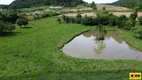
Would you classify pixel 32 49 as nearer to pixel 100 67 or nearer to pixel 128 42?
pixel 100 67

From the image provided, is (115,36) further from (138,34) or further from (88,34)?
(88,34)

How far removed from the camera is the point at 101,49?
32531 millimetres

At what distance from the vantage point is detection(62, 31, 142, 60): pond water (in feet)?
93.9

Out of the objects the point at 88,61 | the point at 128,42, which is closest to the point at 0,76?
the point at 88,61

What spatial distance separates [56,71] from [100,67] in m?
4.84

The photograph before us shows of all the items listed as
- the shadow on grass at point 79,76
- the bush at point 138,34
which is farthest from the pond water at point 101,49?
the shadow on grass at point 79,76

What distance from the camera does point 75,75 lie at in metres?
21.0

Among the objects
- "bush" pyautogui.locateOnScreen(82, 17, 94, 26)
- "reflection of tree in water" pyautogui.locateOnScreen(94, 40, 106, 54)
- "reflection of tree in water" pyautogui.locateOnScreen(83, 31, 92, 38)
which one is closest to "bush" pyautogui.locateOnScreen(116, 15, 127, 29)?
"bush" pyautogui.locateOnScreen(82, 17, 94, 26)

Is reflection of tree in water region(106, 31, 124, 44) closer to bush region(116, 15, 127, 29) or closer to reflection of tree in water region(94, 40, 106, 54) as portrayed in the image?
bush region(116, 15, 127, 29)

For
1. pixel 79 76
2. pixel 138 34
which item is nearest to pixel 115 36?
pixel 138 34

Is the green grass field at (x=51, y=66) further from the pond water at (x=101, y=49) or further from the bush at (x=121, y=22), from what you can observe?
the bush at (x=121, y=22)

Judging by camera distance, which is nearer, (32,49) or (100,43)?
(32,49)

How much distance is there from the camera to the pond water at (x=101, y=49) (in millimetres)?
28625

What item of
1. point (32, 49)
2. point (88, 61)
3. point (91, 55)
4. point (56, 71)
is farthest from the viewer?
point (32, 49)
